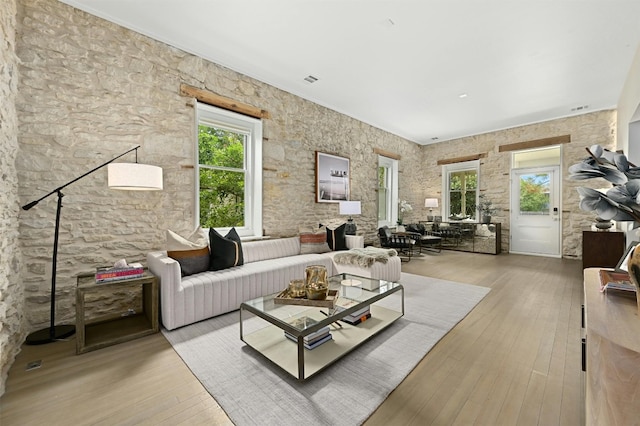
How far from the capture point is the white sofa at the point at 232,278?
243cm

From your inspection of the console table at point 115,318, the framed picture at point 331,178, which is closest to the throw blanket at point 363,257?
the framed picture at point 331,178

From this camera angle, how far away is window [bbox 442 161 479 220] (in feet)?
23.7

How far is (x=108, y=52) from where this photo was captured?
9.04 ft

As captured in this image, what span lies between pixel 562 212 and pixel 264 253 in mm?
6527

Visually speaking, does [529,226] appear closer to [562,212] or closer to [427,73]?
[562,212]

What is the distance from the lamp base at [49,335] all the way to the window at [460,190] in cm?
806

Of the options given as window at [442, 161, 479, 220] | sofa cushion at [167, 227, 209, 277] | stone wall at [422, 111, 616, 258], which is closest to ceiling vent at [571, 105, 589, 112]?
stone wall at [422, 111, 616, 258]

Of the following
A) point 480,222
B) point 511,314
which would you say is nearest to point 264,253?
point 511,314

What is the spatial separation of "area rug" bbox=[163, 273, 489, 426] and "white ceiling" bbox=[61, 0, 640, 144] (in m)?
3.11

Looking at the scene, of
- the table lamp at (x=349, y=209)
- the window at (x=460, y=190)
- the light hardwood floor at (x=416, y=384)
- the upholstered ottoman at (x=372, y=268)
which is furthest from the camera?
the window at (x=460, y=190)

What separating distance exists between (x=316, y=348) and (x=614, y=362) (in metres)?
1.67

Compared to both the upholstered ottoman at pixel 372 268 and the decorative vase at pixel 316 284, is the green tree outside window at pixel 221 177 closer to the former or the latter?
the upholstered ottoman at pixel 372 268

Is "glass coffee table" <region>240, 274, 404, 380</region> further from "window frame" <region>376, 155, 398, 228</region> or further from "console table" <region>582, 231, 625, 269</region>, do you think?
"window frame" <region>376, 155, 398, 228</region>

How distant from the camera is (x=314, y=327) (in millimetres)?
1745
